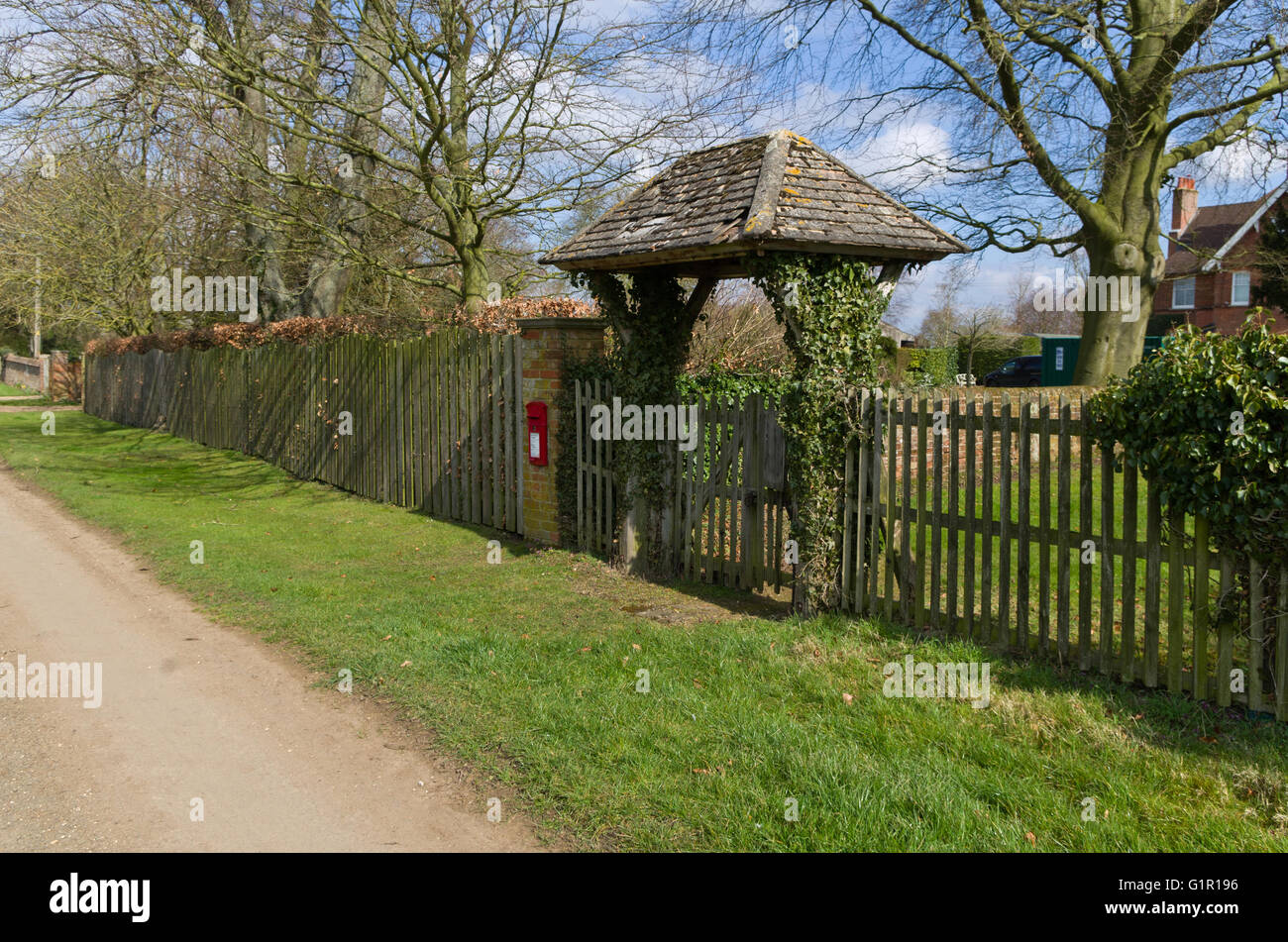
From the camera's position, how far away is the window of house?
39.1 m

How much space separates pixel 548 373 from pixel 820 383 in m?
3.62

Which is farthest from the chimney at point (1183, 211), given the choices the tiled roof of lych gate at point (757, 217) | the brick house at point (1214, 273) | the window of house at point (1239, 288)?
the tiled roof of lych gate at point (757, 217)

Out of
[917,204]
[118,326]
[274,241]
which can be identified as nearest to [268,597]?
[274,241]

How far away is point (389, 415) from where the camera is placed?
12.9 metres

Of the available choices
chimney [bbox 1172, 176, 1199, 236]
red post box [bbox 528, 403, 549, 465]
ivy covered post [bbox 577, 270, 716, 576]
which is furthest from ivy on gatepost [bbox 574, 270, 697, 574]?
chimney [bbox 1172, 176, 1199, 236]

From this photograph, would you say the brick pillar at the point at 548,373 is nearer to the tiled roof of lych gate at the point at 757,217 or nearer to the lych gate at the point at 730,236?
the lych gate at the point at 730,236

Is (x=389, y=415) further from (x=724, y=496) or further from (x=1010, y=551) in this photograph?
(x=1010, y=551)

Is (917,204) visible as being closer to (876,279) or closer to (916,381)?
(916,381)

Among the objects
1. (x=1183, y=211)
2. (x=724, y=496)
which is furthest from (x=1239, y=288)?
(x=724, y=496)

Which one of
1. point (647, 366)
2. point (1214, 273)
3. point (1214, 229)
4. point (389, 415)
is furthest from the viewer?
point (1214, 229)

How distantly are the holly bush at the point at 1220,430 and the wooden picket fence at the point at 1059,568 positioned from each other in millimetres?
163

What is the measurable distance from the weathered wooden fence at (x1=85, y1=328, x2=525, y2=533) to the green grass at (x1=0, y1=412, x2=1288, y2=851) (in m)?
2.29

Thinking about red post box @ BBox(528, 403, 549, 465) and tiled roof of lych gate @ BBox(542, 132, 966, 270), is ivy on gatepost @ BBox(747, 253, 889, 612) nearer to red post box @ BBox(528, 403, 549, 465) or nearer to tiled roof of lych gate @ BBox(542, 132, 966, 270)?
tiled roof of lych gate @ BBox(542, 132, 966, 270)
